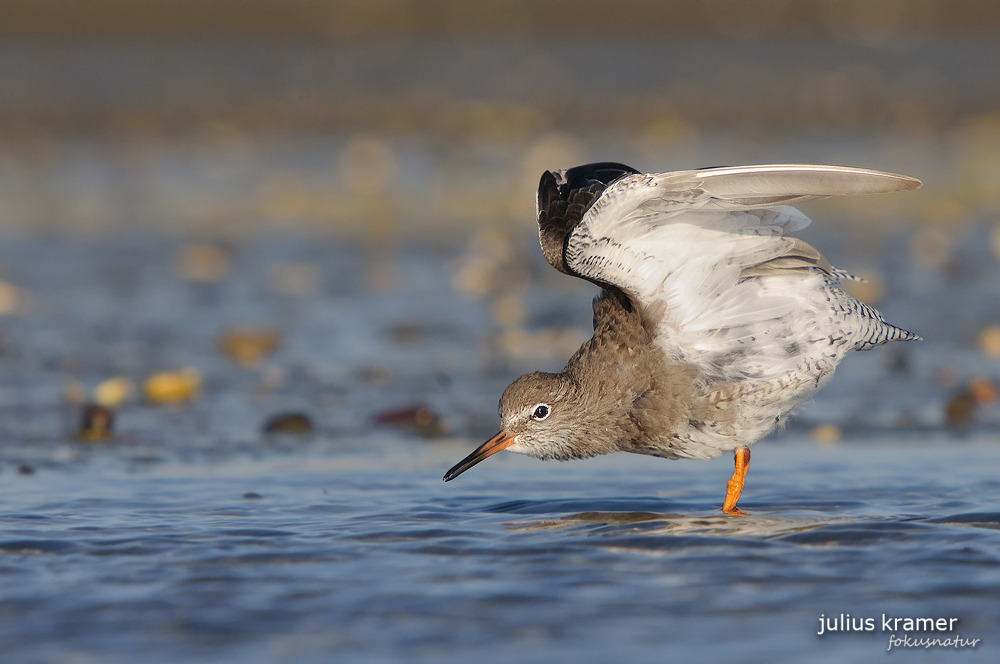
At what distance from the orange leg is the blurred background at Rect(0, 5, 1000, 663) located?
176 mm

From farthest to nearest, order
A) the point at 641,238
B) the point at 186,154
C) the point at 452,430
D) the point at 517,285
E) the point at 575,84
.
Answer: the point at 575,84 → the point at 186,154 → the point at 517,285 → the point at 452,430 → the point at 641,238

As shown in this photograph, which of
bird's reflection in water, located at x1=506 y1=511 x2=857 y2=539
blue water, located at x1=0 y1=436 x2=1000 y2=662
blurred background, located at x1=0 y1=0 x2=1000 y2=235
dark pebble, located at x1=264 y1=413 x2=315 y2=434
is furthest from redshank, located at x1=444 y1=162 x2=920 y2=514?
blurred background, located at x1=0 y1=0 x2=1000 y2=235

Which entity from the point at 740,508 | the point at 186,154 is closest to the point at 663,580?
the point at 740,508

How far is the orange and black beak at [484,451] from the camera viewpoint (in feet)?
22.5

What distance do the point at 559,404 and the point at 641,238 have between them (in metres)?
1.06

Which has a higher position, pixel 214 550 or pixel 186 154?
pixel 186 154

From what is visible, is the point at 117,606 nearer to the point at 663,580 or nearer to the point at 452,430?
the point at 663,580

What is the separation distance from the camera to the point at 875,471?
744cm

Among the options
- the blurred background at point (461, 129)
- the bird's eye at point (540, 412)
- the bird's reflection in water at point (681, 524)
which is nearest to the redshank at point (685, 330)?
the bird's eye at point (540, 412)

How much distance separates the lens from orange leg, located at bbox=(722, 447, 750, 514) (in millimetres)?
6703

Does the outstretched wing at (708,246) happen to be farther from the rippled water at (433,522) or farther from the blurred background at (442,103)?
the blurred background at (442,103)

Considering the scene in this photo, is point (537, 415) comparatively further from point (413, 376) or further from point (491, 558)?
point (413, 376)

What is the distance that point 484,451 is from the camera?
6977mm

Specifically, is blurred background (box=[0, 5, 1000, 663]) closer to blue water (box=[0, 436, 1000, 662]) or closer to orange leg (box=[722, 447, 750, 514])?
blue water (box=[0, 436, 1000, 662])
